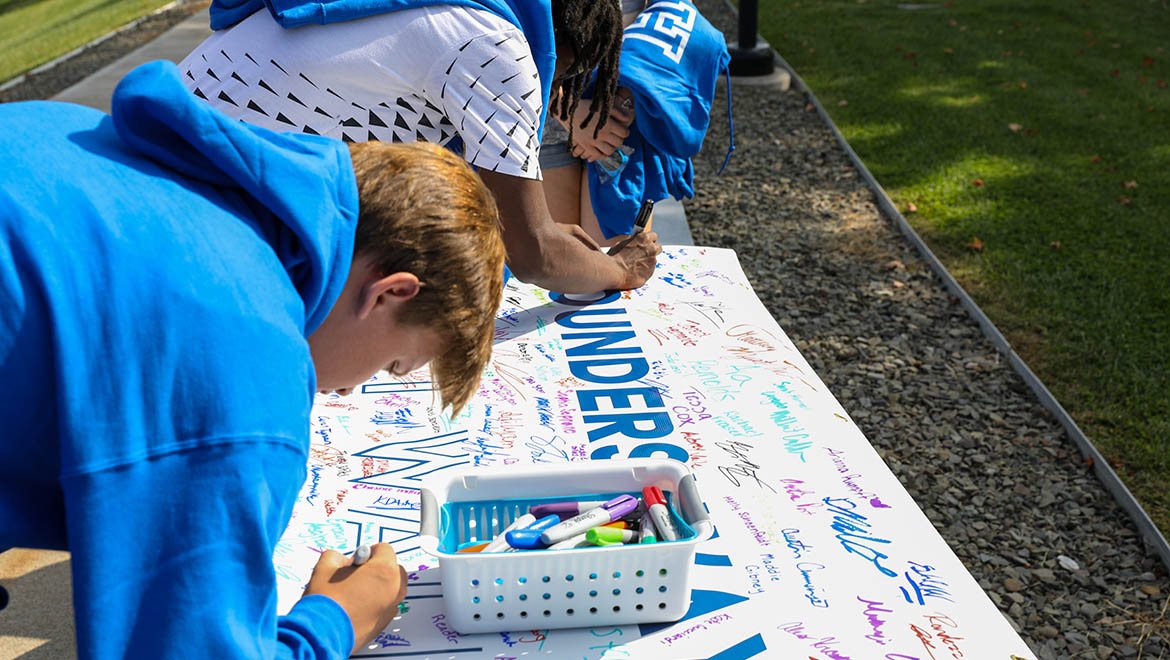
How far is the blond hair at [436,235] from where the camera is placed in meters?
1.05

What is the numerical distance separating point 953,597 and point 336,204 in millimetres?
1022

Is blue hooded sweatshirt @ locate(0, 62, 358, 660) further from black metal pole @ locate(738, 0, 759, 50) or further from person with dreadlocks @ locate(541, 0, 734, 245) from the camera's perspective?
black metal pole @ locate(738, 0, 759, 50)

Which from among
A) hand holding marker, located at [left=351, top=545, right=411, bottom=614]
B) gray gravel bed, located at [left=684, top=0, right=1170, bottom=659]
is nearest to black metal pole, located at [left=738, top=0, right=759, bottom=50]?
gray gravel bed, located at [left=684, top=0, right=1170, bottom=659]

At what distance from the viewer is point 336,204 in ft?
3.31

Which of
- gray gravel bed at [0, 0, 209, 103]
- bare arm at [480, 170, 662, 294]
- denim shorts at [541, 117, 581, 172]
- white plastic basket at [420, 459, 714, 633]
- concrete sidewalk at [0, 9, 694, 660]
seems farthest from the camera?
gray gravel bed at [0, 0, 209, 103]

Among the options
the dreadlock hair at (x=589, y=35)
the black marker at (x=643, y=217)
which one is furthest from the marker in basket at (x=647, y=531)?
the black marker at (x=643, y=217)

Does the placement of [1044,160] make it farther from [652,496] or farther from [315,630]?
[315,630]

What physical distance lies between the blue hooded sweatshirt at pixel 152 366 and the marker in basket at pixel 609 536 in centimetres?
48

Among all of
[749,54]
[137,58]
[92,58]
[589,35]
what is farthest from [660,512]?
[92,58]

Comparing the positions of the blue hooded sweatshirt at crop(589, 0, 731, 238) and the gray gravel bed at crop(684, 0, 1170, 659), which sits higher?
the blue hooded sweatshirt at crop(589, 0, 731, 238)

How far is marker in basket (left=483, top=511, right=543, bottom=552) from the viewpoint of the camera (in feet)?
4.36

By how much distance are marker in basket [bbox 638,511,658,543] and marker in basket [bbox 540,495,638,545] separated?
0.03 meters

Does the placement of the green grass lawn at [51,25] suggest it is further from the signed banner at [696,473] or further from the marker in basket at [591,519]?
the marker in basket at [591,519]

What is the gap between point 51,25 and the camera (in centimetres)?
A: 1195
